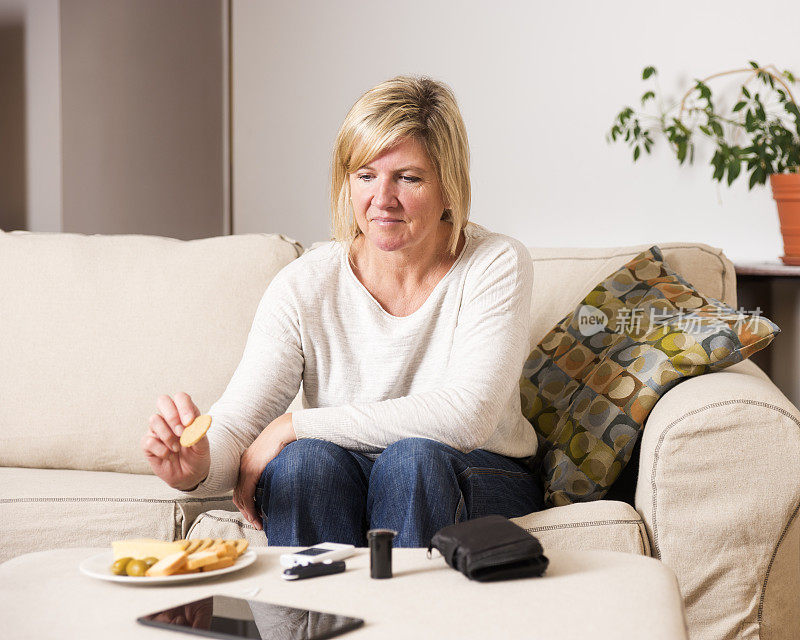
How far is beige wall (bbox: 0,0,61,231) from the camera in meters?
3.34

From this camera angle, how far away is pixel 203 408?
2098mm

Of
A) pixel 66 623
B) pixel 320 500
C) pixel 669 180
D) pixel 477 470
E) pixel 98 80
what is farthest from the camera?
pixel 98 80

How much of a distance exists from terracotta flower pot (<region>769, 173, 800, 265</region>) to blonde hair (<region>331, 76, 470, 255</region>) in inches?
45.1

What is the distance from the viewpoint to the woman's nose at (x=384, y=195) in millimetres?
1612

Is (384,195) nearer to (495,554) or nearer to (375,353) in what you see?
(375,353)

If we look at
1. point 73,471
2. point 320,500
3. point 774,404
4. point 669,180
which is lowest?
point 73,471

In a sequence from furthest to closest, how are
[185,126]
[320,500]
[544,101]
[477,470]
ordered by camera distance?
[185,126] → [544,101] → [477,470] → [320,500]

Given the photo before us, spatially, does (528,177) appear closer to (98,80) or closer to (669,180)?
(669,180)

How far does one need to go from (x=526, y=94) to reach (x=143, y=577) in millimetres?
2408

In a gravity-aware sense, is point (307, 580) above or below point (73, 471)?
above

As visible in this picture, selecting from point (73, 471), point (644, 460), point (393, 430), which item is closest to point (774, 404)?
point (644, 460)

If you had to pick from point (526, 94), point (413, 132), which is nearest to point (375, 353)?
point (413, 132)

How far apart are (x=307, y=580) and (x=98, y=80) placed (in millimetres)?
2814

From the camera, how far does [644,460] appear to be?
5.04 ft
